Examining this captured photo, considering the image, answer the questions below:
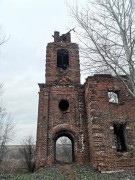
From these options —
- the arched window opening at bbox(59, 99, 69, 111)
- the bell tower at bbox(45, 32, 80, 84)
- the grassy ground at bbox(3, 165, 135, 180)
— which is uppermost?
the bell tower at bbox(45, 32, 80, 84)

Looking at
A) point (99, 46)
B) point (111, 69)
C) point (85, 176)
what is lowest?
point (85, 176)

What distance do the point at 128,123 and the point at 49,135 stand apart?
579 cm

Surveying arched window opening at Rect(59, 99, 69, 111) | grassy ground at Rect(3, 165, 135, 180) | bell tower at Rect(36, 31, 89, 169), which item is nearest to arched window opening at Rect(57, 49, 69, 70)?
bell tower at Rect(36, 31, 89, 169)

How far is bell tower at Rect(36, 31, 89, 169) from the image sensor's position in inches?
669

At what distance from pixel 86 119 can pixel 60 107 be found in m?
2.40

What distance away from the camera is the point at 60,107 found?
19.0 m

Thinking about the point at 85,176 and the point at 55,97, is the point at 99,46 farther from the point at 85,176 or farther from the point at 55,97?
the point at 55,97

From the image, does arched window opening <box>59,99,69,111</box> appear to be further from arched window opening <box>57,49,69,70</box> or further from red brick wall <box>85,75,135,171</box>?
arched window opening <box>57,49,69,70</box>

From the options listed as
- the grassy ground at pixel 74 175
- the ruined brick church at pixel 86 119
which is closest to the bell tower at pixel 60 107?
the ruined brick church at pixel 86 119

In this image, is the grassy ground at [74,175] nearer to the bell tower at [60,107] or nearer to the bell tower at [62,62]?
the bell tower at [60,107]

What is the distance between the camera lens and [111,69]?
1032cm

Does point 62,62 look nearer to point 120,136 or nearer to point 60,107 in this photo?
point 60,107

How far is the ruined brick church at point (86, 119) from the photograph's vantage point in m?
15.2

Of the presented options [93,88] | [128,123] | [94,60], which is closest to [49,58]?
[93,88]
